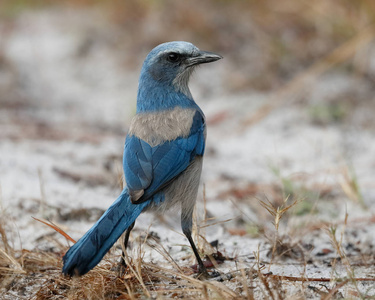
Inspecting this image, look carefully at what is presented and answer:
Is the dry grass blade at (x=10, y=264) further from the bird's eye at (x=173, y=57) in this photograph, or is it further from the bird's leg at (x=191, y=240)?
the bird's eye at (x=173, y=57)

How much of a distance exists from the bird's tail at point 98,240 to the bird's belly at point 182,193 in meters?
0.25

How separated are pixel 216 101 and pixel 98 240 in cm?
477

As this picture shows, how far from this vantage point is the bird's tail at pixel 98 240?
2303mm

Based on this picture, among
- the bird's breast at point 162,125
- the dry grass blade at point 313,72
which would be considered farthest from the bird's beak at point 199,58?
the dry grass blade at point 313,72

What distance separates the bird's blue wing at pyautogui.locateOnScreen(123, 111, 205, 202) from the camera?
2670mm

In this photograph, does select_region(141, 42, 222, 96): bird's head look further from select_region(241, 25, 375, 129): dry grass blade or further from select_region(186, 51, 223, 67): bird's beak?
select_region(241, 25, 375, 129): dry grass blade

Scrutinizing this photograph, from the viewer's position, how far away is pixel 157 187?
2.69m

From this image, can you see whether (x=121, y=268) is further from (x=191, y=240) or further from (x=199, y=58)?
(x=199, y=58)

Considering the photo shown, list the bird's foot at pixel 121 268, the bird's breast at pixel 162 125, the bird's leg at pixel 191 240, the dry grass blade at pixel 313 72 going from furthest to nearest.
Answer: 1. the dry grass blade at pixel 313 72
2. the bird's breast at pixel 162 125
3. the bird's leg at pixel 191 240
4. the bird's foot at pixel 121 268

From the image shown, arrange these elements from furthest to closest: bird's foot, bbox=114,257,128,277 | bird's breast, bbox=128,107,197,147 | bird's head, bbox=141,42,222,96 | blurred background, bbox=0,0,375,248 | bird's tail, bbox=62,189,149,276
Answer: blurred background, bbox=0,0,375,248 < bird's head, bbox=141,42,222,96 < bird's breast, bbox=128,107,197,147 < bird's foot, bbox=114,257,128,277 < bird's tail, bbox=62,189,149,276

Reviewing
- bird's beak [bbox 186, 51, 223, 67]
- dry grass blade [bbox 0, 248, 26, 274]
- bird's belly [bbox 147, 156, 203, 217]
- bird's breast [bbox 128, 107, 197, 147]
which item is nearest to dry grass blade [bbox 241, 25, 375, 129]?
bird's beak [bbox 186, 51, 223, 67]

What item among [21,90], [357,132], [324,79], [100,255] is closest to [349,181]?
[357,132]

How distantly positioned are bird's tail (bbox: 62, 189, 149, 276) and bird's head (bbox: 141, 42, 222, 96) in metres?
0.94

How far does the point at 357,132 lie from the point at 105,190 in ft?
9.51
